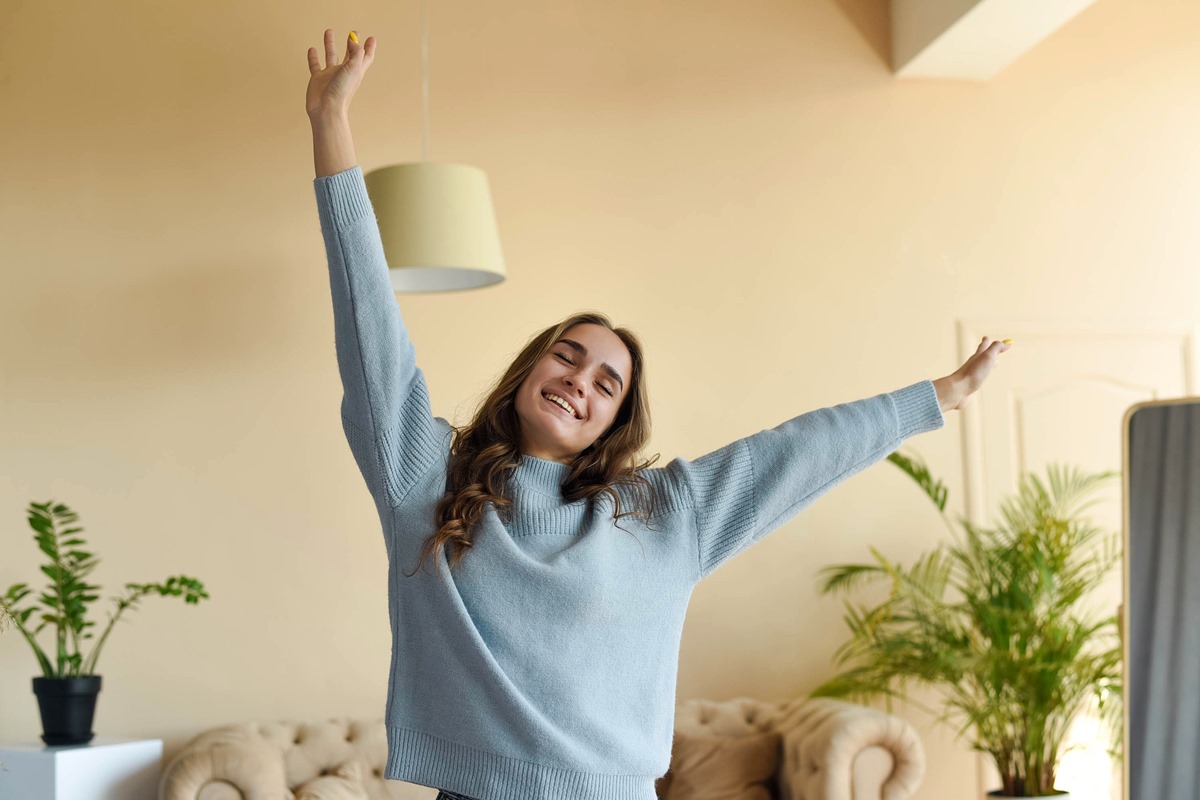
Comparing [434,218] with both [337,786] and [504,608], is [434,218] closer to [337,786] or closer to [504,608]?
[337,786]

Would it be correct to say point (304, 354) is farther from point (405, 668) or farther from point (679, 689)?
point (405, 668)

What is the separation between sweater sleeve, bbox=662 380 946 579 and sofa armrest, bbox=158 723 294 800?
6.79 feet

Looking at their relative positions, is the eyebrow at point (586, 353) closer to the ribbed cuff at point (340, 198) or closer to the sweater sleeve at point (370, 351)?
the sweater sleeve at point (370, 351)

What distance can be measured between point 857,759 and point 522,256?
2014 millimetres

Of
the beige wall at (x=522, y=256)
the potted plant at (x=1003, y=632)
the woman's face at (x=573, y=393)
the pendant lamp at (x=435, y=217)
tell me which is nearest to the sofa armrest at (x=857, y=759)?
the potted plant at (x=1003, y=632)

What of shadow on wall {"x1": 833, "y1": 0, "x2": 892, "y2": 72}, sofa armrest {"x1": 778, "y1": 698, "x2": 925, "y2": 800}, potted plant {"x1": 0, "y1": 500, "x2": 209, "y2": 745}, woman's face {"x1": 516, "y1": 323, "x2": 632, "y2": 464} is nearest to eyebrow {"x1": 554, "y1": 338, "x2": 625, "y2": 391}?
woman's face {"x1": 516, "y1": 323, "x2": 632, "y2": 464}

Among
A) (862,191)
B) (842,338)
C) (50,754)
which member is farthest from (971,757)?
(50,754)

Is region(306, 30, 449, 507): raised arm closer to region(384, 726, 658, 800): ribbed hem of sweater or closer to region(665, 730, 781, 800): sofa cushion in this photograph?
region(384, 726, 658, 800): ribbed hem of sweater

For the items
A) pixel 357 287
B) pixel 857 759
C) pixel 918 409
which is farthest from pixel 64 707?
pixel 918 409

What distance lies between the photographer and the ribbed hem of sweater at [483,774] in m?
1.59

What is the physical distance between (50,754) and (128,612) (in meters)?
0.68

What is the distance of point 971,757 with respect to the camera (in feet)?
14.7

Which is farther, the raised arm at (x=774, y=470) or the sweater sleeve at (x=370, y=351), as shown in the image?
the raised arm at (x=774, y=470)

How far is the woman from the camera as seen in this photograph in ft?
5.29
